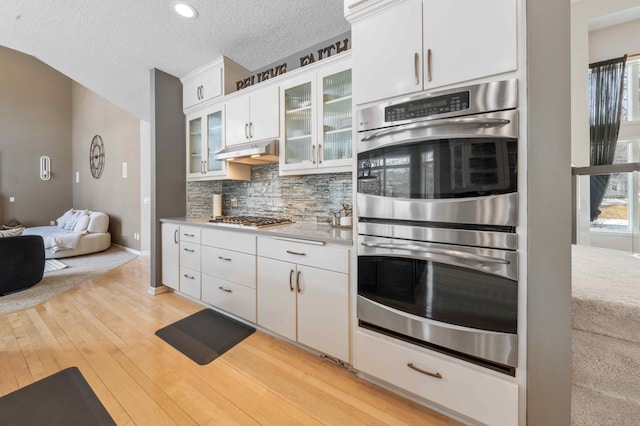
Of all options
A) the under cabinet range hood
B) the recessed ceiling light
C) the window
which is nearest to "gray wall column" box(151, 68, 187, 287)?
the under cabinet range hood

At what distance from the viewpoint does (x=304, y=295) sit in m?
1.84

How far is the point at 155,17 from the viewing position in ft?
7.27

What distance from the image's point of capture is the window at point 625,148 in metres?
3.93

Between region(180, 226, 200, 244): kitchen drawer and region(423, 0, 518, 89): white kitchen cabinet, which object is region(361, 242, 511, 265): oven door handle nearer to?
region(423, 0, 518, 89): white kitchen cabinet

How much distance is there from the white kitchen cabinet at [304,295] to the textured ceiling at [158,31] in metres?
1.93

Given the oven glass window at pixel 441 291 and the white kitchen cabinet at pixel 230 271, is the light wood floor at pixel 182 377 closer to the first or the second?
the white kitchen cabinet at pixel 230 271

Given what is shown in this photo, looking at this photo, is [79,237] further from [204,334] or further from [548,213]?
[548,213]

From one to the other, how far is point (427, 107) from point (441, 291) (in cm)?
96

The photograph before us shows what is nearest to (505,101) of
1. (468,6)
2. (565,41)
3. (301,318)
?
(565,41)

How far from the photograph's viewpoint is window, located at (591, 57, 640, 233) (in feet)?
12.9

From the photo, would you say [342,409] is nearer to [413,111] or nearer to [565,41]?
[413,111]

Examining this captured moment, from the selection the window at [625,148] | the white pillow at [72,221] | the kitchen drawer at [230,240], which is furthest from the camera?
the white pillow at [72,221]

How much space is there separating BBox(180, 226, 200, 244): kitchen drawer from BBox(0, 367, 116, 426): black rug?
134 centimetres

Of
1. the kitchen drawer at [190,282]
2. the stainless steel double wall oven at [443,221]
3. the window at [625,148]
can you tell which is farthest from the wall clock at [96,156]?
the window at [625,148]
